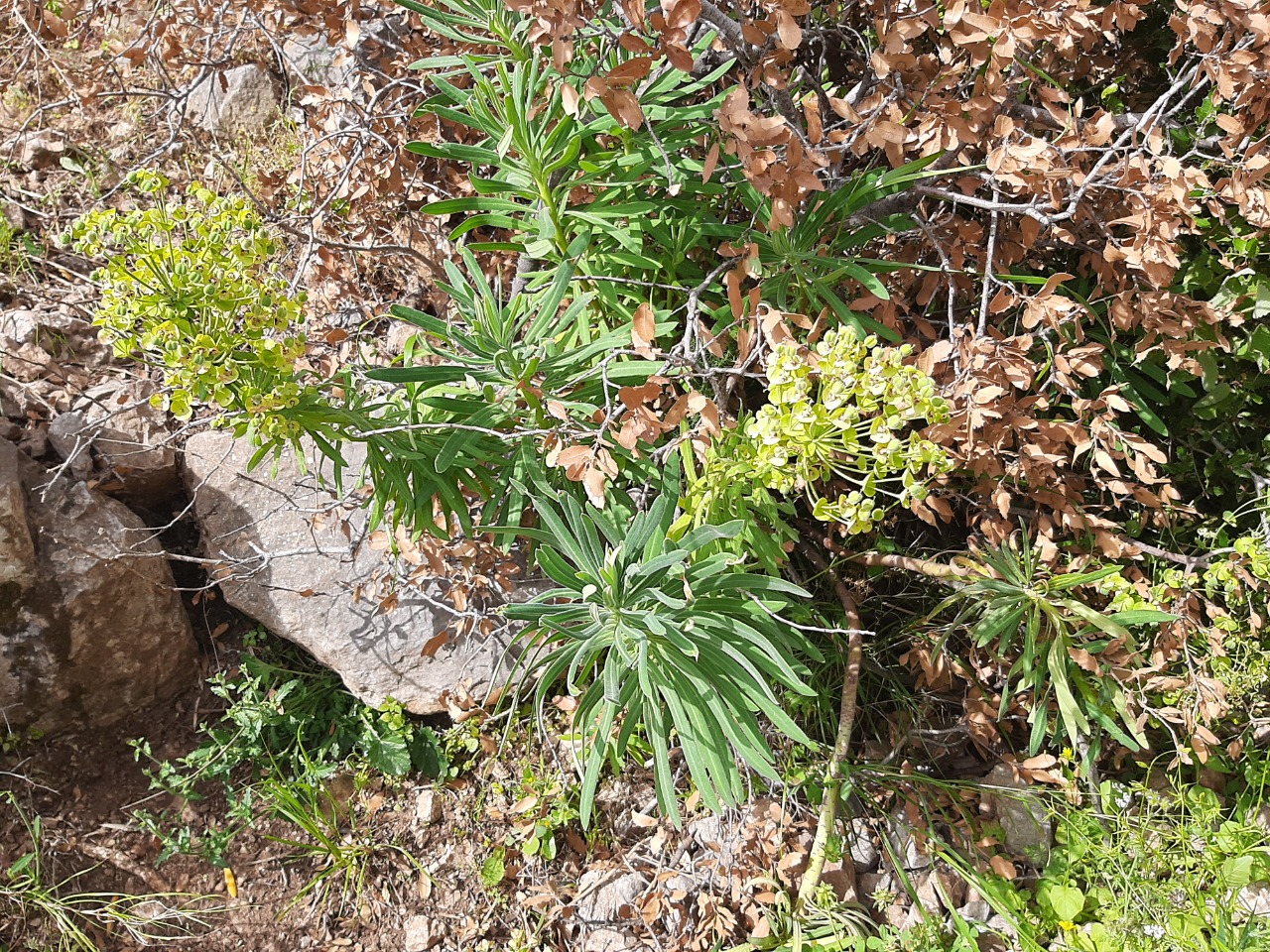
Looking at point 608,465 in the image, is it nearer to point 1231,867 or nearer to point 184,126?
point 1231,867

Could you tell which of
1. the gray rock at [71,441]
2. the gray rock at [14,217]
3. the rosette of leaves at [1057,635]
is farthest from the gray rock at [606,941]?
the gray rock at [14,217]

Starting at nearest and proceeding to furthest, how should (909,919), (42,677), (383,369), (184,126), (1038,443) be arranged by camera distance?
1. (383,369)
2. (1038,443)
3. (909,919)
4. (42,677)
5. (184,126)

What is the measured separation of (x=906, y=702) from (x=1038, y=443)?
3.22ft

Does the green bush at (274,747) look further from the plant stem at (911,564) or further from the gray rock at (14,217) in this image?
the gray rock at (14,217)

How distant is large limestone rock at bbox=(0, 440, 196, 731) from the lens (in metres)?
2.79

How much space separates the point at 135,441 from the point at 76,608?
23.7 inches

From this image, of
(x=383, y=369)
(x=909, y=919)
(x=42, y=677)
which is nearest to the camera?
(x=383, y=369)

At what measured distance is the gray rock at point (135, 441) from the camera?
3.12 metres

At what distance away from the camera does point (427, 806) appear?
2.99 m

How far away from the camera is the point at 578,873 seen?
113 inches

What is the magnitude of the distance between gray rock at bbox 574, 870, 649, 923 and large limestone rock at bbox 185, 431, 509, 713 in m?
0.72

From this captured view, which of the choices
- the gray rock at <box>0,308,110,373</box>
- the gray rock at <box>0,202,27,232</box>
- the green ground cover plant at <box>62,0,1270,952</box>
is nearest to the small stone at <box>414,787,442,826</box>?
the green ground cover plant at <box>62,0,1270,952</box>

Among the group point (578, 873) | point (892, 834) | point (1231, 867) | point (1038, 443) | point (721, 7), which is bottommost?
point (578, 873)

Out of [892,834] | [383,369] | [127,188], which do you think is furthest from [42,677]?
[892,834]
